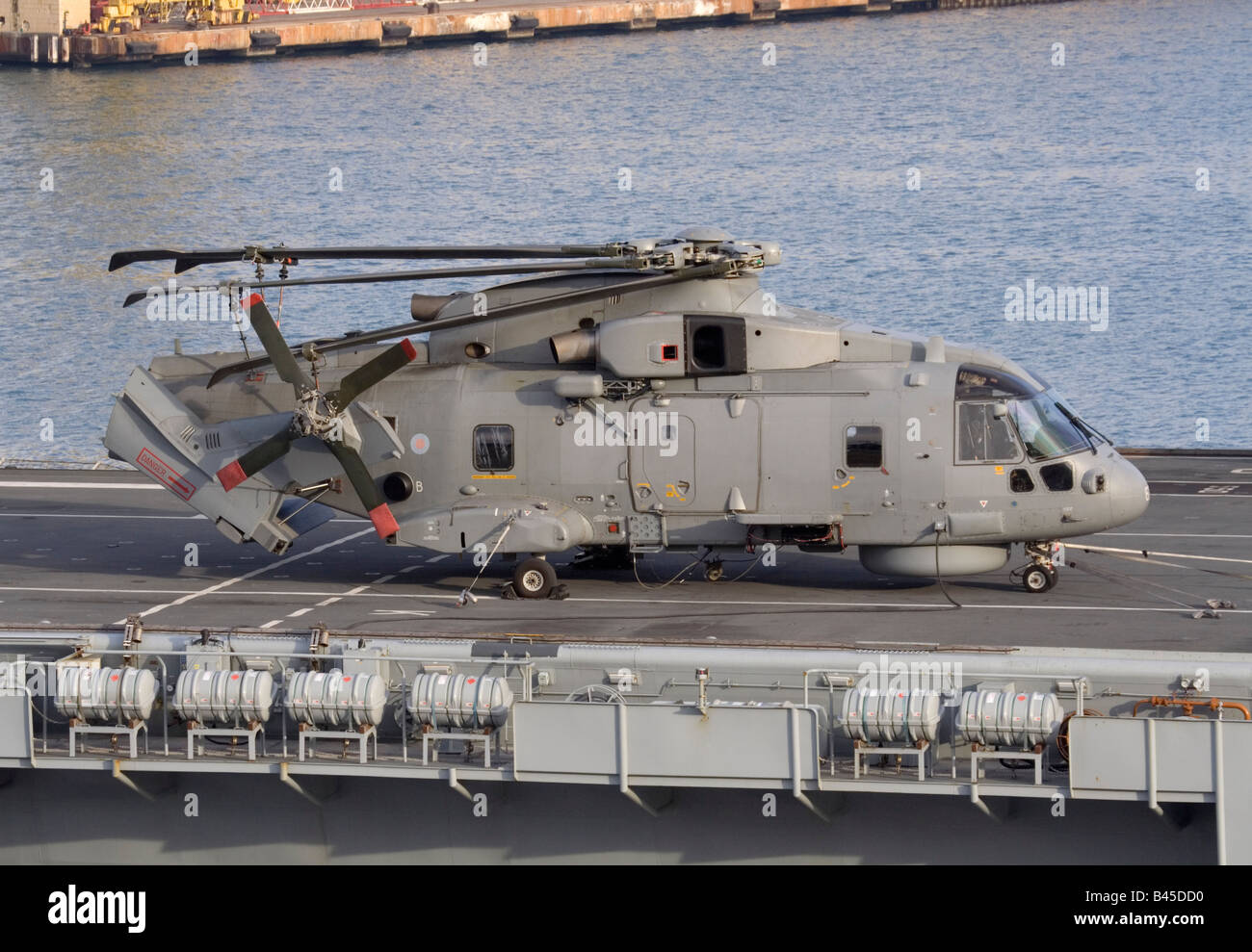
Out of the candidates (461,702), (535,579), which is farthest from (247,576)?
(461,702)

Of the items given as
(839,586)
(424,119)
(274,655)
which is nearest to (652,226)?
(424,119)

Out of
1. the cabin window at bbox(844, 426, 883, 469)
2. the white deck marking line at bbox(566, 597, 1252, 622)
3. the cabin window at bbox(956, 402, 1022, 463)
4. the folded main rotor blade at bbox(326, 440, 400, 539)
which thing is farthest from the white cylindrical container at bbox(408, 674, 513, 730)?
the cabin window at bbox(956, 402, 1022, 463)

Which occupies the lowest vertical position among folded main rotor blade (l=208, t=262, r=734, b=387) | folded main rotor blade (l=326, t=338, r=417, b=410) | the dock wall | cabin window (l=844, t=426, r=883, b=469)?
cabin window (l=844, t=426, r=883, b=469)

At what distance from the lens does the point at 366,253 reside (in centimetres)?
2625

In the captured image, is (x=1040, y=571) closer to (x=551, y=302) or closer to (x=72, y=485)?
(x=551, y=302)

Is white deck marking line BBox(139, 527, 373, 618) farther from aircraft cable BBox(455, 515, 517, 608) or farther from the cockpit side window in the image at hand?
the cockpit side window

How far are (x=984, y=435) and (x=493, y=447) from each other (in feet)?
25.2

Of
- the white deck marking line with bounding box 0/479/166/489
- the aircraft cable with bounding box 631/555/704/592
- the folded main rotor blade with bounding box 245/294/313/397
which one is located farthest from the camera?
the white deck marking line with bounding box 0/479/166/489

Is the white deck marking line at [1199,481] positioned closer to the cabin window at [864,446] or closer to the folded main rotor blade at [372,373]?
the cabin window at [864,446]

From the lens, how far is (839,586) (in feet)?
94.6

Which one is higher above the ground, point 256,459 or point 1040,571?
point 256,459

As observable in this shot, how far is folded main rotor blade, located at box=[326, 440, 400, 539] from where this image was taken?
27.3 metres

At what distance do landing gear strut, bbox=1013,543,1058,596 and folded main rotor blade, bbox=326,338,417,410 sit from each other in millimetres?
10229
